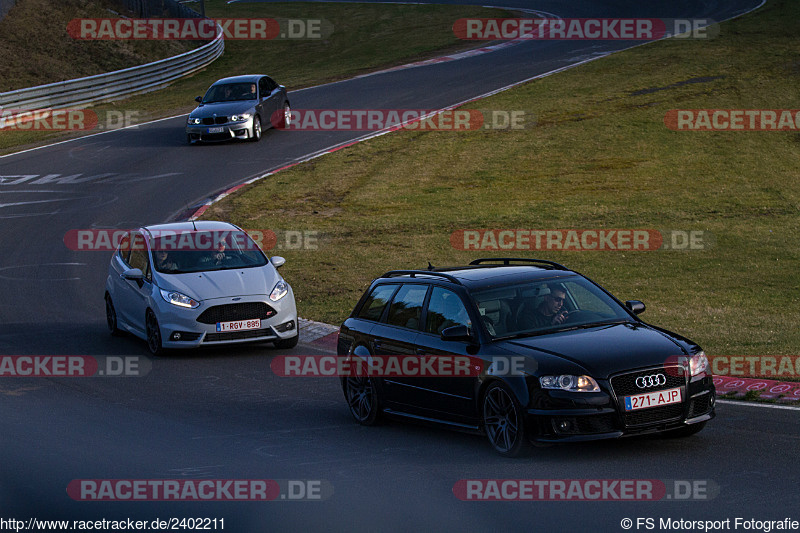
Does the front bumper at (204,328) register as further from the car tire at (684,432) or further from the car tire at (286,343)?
the car tire at (684,432)

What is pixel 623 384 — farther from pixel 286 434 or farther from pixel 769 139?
pixel 769 139

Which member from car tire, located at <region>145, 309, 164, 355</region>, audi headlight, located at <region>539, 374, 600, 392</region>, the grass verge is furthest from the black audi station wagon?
the grass verge

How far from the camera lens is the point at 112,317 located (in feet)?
53.3

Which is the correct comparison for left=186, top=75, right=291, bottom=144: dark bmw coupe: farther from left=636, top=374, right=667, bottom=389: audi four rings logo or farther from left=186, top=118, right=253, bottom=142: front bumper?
left=636, top=374, right=667, bottom=389: audi four rings logo

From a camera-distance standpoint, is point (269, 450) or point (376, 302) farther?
point (376, 302)

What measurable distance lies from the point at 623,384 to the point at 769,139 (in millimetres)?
25791

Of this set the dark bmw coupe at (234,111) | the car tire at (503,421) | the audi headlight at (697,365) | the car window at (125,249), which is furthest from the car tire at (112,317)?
the dark bmw coupe at (234,111)

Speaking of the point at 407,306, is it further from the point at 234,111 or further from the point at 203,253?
the point at 234,111

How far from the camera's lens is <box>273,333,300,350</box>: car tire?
14820 mm

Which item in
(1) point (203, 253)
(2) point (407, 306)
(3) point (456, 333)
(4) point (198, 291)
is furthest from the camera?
(1) point (203, 253)

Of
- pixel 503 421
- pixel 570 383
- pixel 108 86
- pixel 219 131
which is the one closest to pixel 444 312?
pixel 503 421

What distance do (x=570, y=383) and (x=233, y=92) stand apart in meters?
25.0

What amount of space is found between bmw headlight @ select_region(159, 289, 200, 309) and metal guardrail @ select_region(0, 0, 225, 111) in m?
22.5

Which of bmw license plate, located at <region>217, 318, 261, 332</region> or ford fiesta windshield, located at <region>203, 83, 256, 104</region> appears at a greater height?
ford fiesta windshield, located at <region>203, 83, 256, 104</region>
